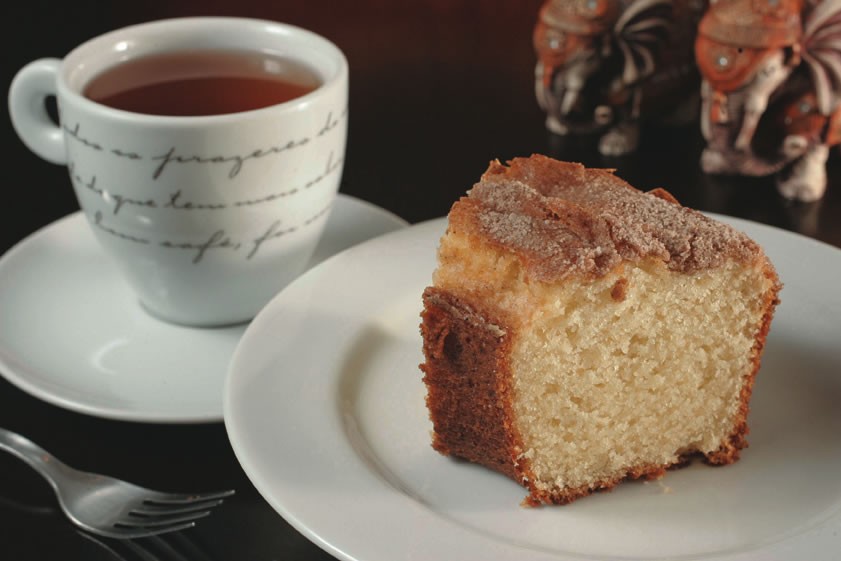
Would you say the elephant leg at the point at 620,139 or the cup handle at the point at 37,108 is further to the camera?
the elephant leg at the point at 620,139

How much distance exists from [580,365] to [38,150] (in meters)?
1.22

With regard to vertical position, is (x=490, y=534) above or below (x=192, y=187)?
below

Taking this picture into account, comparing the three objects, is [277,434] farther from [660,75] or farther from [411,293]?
[660,75]

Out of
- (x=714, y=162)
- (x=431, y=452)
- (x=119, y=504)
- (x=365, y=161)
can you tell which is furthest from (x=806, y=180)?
A: (x=119, y=504)

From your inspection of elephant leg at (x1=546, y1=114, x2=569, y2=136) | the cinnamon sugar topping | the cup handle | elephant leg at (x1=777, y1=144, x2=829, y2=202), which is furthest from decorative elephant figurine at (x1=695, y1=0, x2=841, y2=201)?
the cup handle

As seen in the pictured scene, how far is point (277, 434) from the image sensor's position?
5.55 feet

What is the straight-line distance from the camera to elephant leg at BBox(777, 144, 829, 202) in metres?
2.72

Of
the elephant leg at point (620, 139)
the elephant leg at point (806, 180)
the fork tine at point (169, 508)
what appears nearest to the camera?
the fork tine at point (169, 508)

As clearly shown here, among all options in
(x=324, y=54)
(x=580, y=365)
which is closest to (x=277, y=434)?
(x=580, y=365)

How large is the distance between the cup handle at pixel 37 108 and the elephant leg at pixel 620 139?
140cm

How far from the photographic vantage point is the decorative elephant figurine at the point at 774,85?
2.49 m

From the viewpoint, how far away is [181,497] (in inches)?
70.2

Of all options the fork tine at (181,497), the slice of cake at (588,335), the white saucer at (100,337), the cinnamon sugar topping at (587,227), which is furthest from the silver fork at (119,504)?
the cinnamon sugar topping at (587,227)

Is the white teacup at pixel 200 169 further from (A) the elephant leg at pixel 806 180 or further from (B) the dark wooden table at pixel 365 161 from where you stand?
(A) the elephant leg at pixel 806 180
